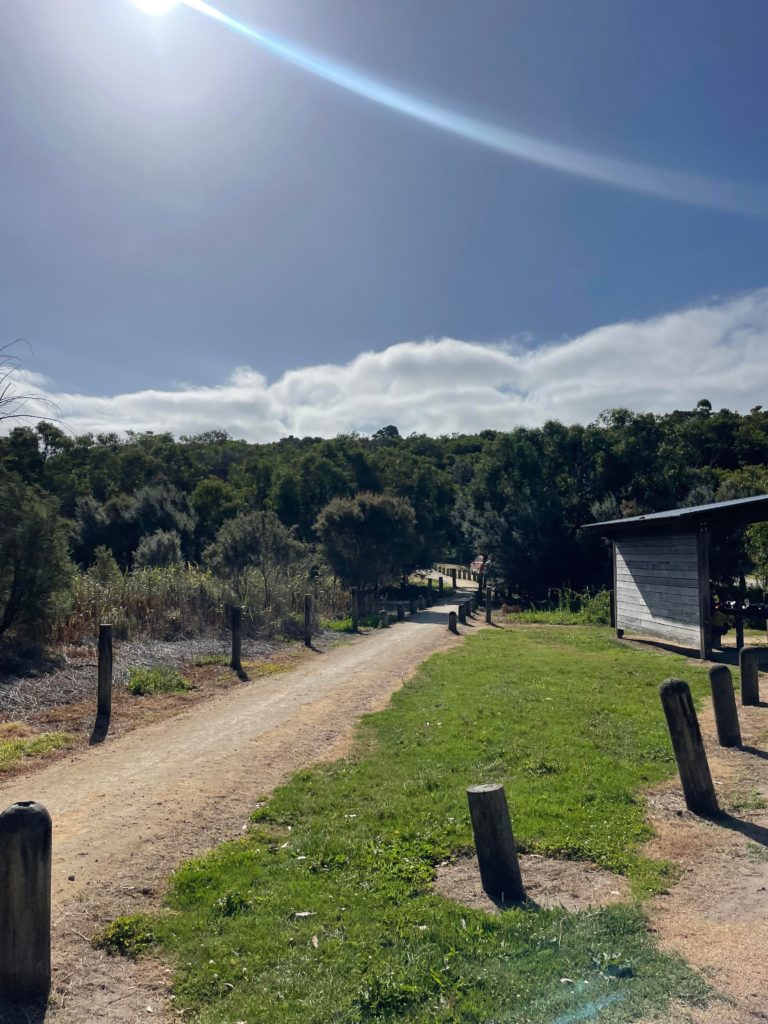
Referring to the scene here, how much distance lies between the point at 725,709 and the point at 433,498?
44.5 meters

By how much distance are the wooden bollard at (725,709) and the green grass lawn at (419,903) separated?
0.68 meters

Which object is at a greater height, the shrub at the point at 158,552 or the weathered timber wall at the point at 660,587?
the shrub at the point at 158,552

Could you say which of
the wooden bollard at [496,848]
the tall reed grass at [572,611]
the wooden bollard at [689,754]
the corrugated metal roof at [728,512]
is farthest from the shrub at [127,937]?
the tall reed grass at [572,611]

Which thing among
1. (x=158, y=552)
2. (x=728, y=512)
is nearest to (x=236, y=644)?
(x=728, y=512)

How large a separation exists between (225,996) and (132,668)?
10516mm

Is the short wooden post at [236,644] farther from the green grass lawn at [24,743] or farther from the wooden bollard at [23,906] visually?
the wooden bollard at [23,906]

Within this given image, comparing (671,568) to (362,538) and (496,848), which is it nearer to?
(496,848)

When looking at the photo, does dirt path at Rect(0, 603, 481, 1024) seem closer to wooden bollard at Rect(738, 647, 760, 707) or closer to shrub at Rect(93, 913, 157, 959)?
shrub at Rect(93, 913, 157, 959)

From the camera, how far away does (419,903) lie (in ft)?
15.7

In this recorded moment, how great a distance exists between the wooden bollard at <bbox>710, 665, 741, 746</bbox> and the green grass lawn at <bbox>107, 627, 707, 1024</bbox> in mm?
678

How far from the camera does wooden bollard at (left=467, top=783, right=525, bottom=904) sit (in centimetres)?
493

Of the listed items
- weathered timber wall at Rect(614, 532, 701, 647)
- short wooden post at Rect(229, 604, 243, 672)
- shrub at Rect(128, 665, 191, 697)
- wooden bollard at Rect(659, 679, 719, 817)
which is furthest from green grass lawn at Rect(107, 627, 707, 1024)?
weathered timber wall at Rect(614, 532, 701, 647)

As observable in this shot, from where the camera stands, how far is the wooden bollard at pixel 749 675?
423 inches

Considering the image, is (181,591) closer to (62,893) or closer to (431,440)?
(62,893)
